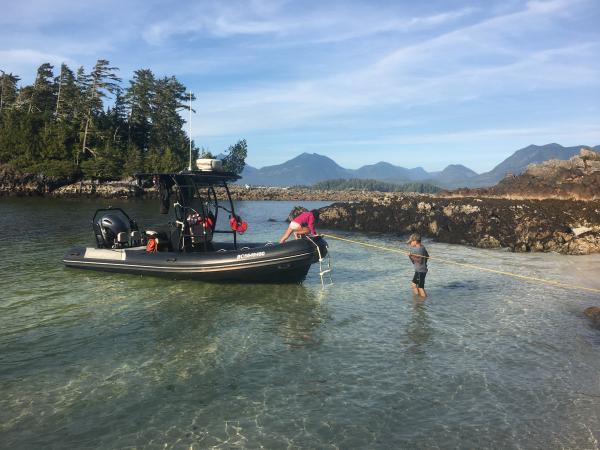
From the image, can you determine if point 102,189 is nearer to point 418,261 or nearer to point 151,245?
point 151,245

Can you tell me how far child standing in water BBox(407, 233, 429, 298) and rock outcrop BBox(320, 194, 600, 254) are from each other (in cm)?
1160

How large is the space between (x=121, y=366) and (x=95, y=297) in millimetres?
5187

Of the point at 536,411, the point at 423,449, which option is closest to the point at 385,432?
the point at 423,449

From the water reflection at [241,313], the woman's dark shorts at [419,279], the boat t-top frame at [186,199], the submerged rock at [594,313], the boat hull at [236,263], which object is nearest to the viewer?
the water reflection at [241,313]

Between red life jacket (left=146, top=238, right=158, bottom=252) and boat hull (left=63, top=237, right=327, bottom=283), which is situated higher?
red life jacket (left=146, top=238, right=158, bottom=252)

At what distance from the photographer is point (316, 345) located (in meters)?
8.66

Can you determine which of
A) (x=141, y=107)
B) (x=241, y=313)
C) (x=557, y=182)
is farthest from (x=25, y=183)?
(x=557, y=182)

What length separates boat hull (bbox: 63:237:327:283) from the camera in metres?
12.6

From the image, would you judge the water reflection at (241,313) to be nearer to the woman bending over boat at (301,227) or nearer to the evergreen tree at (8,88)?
the woman bending over boat at (301,227)

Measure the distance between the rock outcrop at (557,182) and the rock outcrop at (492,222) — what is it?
2.69 m

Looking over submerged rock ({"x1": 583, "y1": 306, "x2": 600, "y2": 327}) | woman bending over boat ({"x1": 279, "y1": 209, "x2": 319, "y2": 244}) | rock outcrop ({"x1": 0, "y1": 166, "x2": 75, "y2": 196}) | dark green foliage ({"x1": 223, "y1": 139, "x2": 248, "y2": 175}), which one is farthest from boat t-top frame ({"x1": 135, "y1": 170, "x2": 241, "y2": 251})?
dark green foliage ({"x1": 223, "y1": 139, "x2": 248, "y2": 175})

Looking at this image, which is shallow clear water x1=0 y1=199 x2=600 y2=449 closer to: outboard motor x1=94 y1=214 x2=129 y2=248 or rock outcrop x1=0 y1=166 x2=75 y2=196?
outboard motor x1=94 y1=214 x2=129 y2=248

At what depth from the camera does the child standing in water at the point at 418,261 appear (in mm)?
11664

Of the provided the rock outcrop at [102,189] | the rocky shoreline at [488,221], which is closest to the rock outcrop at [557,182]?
the rocky shoreline at [488,221]
